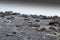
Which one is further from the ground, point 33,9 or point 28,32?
point 33,9

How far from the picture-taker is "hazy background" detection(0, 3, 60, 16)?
116 inches

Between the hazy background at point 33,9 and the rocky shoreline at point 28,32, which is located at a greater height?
the hazy background at point 33,9

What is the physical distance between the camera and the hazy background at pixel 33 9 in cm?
296

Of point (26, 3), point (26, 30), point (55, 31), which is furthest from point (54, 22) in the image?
point (26, 3)

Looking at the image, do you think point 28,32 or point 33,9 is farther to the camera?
point 33,9

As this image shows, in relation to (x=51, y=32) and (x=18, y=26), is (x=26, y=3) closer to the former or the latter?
(x=18, y=26)

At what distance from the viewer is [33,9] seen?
301 centimetres

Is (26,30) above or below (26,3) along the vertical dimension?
below

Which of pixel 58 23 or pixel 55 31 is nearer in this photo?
pixel 55 31

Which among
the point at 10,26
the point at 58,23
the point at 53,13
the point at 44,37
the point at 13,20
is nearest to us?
the point at 44,37

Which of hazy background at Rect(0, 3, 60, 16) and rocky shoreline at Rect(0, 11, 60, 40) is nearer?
rocky shoreline at Rect(0, 11, 60, 40)

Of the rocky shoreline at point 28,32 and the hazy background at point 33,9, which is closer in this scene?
the rocky shoreline at point 28,32

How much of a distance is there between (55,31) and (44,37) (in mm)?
258

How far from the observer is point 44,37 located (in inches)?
64.7
